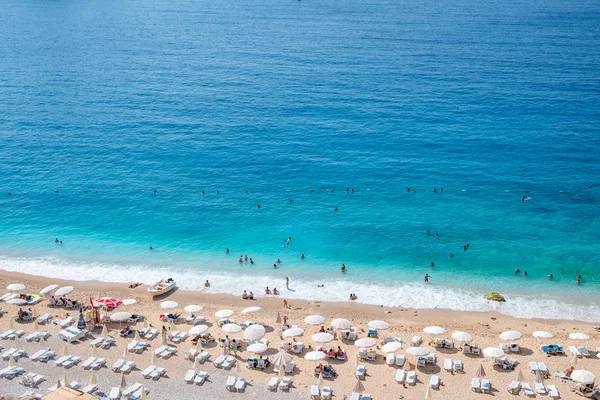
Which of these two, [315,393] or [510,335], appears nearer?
[315,393]

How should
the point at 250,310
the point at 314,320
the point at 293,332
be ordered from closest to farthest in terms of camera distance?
the point at 293,332 < the point at 314,320 < the point at 250,310

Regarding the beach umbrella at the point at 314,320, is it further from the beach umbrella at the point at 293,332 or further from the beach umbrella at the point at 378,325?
the beach umbrella at the point at 378,325

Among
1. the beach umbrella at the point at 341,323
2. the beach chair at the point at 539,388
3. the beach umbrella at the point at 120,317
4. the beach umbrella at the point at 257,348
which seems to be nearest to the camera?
the beach chair at the point at 539,388

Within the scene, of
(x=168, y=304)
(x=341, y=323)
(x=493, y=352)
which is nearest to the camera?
(x=493, y=352)

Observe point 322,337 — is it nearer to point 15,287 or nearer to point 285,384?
point 285,384

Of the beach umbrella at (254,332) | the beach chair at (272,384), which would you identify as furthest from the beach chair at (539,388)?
the beach umbrella at (254,332)

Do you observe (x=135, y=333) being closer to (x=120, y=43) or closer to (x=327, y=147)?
(x=327, y=147)

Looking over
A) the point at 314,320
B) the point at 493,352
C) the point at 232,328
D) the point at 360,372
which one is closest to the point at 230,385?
the point at 232,328
